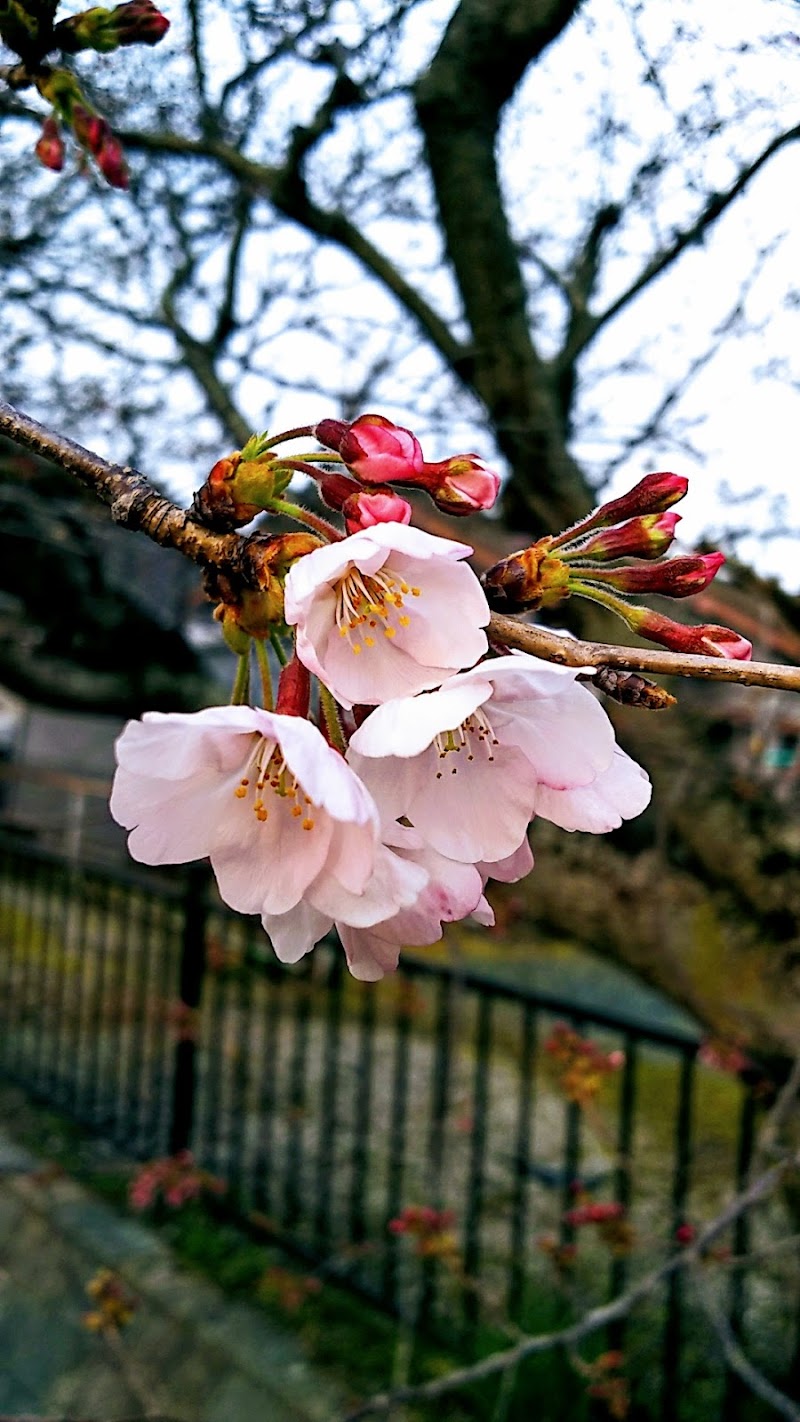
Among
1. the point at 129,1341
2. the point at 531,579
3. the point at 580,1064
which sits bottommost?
the point at 129,1341

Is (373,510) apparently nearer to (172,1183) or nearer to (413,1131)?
(172,1183)

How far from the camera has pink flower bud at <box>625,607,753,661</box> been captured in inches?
25.6

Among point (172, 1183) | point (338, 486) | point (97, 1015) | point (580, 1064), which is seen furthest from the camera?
point (97, 1015)

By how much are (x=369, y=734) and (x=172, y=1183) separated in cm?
347

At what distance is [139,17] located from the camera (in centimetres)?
114

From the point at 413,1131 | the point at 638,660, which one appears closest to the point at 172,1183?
the point at 413,1131

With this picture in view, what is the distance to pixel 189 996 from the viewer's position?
4.23 metres

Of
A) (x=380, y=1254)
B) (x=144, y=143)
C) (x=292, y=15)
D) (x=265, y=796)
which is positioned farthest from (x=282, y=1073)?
(x=265, y=796)

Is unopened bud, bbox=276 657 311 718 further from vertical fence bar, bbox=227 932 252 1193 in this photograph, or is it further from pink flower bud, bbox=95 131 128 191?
vertical fence bar, bbox=227 932 252 1193

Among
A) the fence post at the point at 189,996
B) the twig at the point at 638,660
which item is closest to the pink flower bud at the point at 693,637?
the twig at the point at 638,660

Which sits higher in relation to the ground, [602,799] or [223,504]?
[223,504]

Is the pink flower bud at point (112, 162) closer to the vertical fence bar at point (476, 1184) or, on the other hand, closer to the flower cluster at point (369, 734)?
the flower cluster at point (369, 734)

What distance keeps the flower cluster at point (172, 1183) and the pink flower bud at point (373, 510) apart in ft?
11.1

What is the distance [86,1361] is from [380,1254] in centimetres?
107
